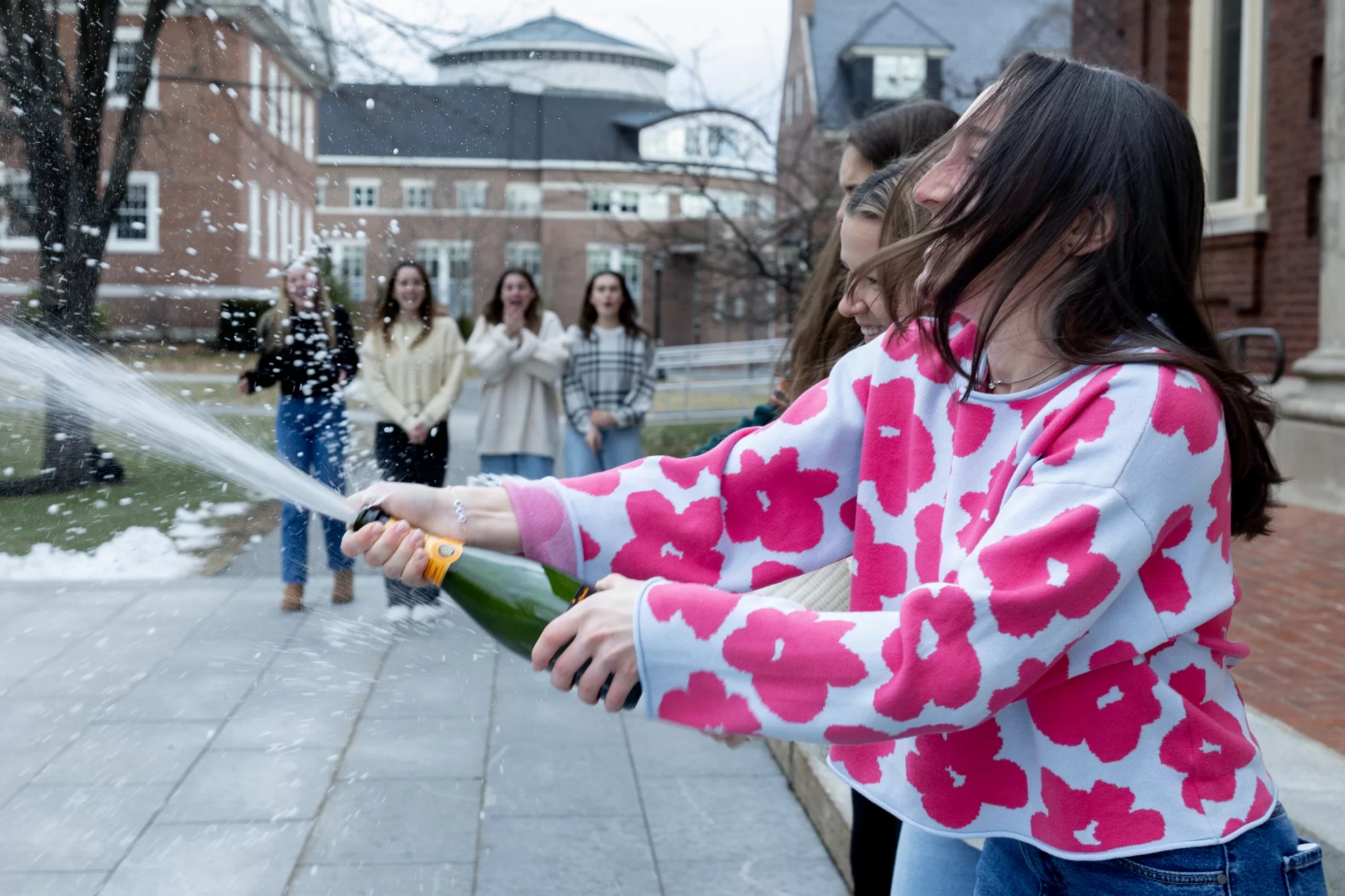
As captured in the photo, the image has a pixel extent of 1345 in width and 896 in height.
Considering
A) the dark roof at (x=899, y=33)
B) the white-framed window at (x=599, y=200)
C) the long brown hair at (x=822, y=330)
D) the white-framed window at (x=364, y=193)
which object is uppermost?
the dark roof at (x=899, y=33)

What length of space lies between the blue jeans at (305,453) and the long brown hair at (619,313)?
1.82 m

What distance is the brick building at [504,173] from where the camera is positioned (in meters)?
5.46

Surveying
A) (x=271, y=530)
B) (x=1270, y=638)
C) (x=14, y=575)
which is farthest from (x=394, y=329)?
(x=1270, y=638)

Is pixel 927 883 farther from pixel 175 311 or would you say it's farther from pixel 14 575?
pixel 14 575

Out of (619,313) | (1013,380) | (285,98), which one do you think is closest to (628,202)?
(285,98)

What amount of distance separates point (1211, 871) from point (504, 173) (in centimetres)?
780

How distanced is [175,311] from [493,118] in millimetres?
2054

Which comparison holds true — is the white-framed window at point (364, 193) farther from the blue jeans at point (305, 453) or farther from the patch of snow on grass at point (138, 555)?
the patch of snow on grass at point (138, 555)

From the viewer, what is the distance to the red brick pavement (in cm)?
400

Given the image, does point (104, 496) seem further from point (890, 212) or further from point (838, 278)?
point (890, 212)

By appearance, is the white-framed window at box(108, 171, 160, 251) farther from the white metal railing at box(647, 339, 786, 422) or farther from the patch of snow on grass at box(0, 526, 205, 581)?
the white metal railing at box(647, 339, 786, 422)

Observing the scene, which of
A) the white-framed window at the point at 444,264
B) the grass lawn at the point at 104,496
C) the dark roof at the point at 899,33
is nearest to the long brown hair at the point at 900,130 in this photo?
the grass lawn at the point at 104,496

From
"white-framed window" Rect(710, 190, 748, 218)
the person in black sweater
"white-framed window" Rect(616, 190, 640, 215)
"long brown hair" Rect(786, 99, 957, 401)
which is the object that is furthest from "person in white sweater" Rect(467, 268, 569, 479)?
"white-framed window" Rect(710, 190, 748, 218)

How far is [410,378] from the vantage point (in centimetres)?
689
